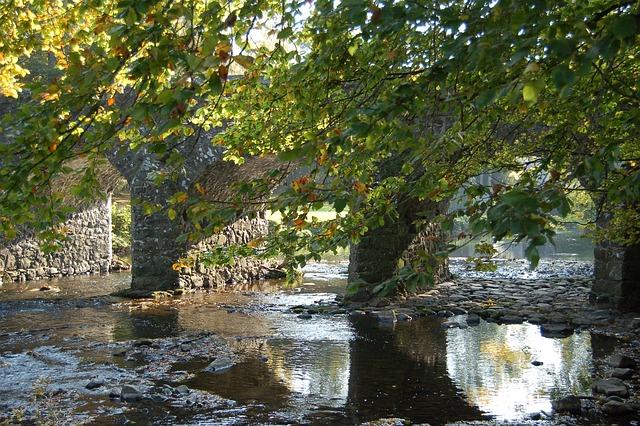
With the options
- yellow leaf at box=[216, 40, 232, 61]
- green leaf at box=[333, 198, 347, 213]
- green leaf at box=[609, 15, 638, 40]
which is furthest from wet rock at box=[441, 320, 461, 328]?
green leaf at box=[609, 15, 638, 40]

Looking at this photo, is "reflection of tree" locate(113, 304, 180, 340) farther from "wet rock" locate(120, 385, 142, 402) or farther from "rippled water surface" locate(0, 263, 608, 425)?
"wet rock" locate(120, 385, 142, 402)

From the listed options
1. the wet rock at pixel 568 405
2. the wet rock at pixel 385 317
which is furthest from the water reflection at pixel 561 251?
the wet rock at pixel 568 405

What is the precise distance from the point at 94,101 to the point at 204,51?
0.75 m

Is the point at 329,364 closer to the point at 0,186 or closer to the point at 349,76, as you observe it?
the point at 349,76

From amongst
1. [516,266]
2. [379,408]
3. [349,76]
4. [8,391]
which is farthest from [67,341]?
[516,266]

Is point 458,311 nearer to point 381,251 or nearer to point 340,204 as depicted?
point 381,251

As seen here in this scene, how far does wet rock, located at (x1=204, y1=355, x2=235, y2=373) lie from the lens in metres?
8.30

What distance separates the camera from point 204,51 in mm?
2543

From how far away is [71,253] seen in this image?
64.7 feet

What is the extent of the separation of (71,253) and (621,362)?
16.1 meters

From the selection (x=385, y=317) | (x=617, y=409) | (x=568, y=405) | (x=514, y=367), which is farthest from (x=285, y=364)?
(x=617, y=409)

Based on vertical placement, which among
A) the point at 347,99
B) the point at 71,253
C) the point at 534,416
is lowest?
the point at 534,416

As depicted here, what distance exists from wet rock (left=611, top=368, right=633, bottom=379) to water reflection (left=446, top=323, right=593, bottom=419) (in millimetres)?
324

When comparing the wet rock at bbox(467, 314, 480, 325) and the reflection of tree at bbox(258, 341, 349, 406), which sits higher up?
the wet rock at bbox(467, 314, 480, 325)
